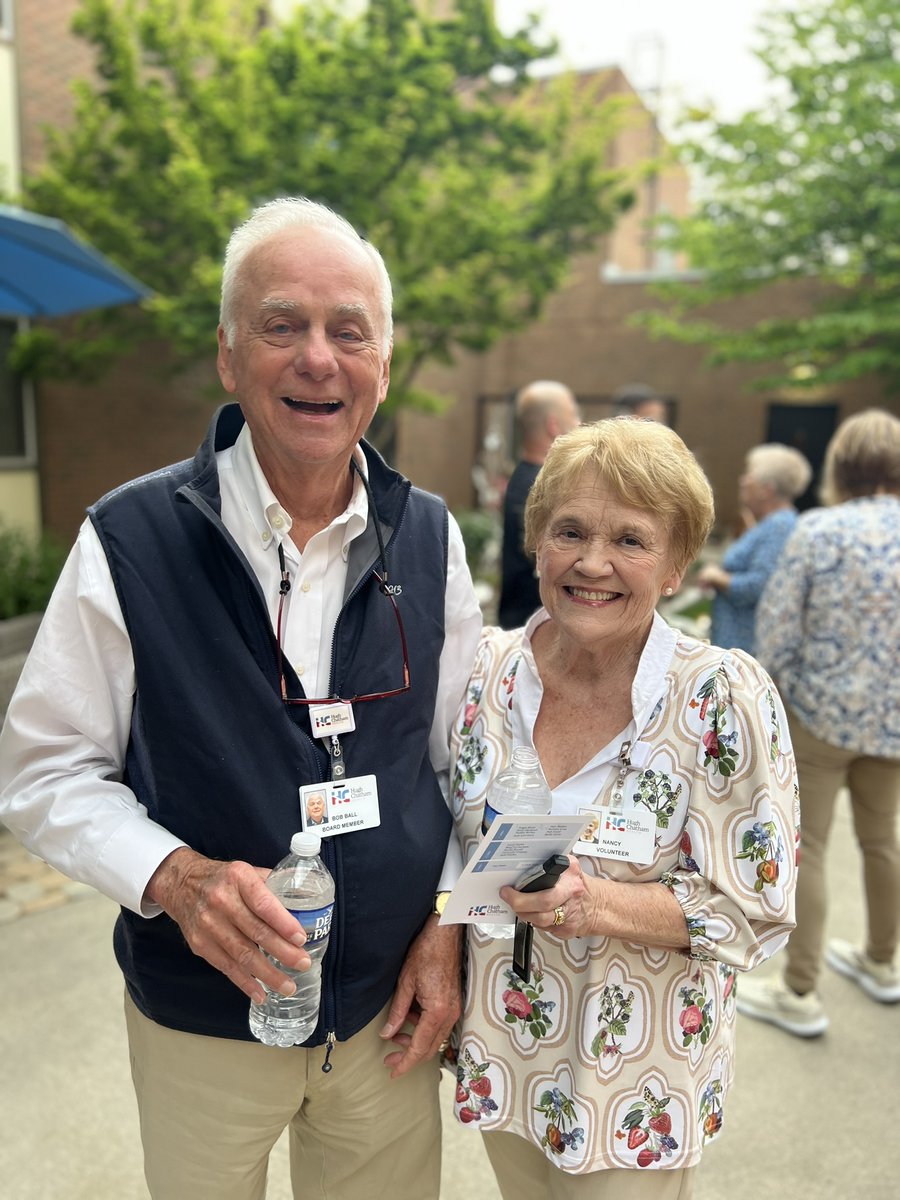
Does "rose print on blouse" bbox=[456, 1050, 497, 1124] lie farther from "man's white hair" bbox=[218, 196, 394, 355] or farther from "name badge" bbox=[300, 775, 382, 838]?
"man's white hair" bbox=[218, 196, 394, 355]

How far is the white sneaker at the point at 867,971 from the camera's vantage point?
12.4 ft

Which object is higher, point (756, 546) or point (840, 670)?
point (756, 546)

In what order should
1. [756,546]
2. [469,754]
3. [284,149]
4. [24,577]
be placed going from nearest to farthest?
[469,754] → [756,546] → [24,577] → [284,149]

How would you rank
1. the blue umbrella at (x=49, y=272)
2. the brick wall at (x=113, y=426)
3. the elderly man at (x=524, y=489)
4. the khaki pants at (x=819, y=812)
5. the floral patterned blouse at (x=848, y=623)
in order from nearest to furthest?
the floral patterned blouse at (x=848, y=623) → the khaki pants at (x=819, y=812) → the elderly man at (x=524, y=489) → the blue umbrella at (x=49, y=272) → the brick wall at (x=113, y=426)

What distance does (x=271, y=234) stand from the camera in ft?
5.48

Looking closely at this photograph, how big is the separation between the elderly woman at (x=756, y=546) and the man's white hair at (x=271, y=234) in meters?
3.29

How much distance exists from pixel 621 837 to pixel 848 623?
2.14 meters

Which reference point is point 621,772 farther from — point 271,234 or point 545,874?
point 271,234

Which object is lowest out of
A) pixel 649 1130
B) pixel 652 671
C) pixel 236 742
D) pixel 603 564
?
pixel 649 1130

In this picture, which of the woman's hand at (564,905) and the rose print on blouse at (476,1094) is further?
the rose print on blouse at (476,1094)

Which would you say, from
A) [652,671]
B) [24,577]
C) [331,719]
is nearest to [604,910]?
[652,671]

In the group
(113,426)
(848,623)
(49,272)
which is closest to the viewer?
(848,623)

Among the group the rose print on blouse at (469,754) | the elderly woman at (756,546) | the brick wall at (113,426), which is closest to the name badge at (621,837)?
the rose print on blouse at (469,754)

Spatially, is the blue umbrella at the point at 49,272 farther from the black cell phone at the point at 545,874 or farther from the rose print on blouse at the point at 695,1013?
the rose print on blouse at the point at 695,1013
